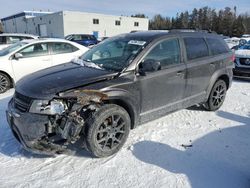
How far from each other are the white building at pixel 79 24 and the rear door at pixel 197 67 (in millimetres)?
42082

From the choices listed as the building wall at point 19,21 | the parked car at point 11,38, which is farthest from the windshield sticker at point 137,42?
the building wall at point 19,21

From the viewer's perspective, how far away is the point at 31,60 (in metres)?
7.18

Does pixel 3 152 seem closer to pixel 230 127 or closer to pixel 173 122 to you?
pixel 173 122

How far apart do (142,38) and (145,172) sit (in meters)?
2.20

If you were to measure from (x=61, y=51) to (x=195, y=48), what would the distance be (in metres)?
4.62

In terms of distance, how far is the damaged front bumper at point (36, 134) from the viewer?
313 centimetres

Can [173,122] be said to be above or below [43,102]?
below

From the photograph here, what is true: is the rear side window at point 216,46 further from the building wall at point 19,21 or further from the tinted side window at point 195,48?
the building wall at point 19,21

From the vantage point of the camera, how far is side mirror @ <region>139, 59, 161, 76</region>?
3.69m

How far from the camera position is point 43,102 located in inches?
124

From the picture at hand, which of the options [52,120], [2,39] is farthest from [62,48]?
[2,39]

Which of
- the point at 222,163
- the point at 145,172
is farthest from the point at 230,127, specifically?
the point at 145,172

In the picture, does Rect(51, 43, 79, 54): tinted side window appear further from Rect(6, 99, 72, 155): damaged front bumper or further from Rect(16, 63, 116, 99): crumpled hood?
Rect(6, 99, 72, 155): damaged front bumper

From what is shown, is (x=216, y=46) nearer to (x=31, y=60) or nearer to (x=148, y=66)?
(x=148, y=66)
